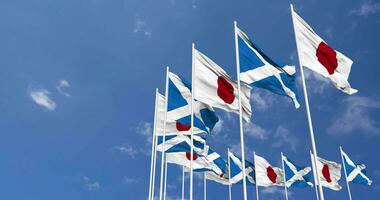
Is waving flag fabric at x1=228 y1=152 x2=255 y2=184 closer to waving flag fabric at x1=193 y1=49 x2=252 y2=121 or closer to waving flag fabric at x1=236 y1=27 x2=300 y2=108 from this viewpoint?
waving flag fabric at x1=193 y1=49 x2=252 y2=121

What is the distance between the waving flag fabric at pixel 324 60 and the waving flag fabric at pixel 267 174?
20.1 metres

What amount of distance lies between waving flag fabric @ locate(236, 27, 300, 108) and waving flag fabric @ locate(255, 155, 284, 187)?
1943cm

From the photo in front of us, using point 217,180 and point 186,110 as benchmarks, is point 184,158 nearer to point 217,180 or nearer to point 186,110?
point 186,110

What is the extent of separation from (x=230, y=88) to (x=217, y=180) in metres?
20.7

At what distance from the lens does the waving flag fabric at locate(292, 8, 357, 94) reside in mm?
16141

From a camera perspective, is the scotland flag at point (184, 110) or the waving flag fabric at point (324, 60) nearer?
the waving flag fabric at point (324, 60)

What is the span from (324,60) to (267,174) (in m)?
22.1

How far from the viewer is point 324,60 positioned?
16.3 metres

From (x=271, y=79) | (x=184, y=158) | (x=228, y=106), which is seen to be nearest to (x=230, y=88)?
(x=228, y=106)

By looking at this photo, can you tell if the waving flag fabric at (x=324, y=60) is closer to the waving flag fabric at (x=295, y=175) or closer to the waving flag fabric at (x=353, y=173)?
the waving flag fabric at (x=295, y=175)

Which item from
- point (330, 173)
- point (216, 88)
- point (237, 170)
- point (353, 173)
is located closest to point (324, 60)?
point (216, 88)

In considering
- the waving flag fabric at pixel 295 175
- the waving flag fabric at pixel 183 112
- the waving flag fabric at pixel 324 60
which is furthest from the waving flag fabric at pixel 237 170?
the waving flag fabric at pixel 324 60

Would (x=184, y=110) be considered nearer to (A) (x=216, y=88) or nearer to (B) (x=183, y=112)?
(B) (x=183, y=112)

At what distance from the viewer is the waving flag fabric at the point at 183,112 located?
68.7ft
